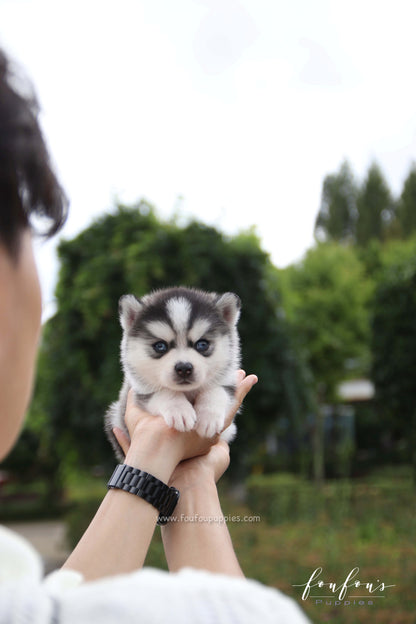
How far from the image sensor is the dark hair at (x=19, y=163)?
3.75 feet

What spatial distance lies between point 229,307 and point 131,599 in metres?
1.78

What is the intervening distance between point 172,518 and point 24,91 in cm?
148

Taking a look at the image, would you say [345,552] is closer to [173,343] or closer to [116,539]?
[173,343]

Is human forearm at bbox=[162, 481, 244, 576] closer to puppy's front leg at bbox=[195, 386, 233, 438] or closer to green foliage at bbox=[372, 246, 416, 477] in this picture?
puppy's front leg at bbox=[195, 386, 233, 438]

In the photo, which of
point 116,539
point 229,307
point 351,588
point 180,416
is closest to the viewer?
point 116,539

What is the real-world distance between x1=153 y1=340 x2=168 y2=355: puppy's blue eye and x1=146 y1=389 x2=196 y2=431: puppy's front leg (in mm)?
163

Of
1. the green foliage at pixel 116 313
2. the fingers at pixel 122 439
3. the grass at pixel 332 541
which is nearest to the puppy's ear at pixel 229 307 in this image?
the fingers at pixel 122 439

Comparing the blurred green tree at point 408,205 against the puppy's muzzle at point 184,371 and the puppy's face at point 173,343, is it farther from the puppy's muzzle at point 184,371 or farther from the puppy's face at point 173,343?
the puppy's muzzle at point 184,371

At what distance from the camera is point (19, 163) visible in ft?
3.82

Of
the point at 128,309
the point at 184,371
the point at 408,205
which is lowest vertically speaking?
the point at 184,371

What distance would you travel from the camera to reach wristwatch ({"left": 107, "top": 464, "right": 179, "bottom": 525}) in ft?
6.40

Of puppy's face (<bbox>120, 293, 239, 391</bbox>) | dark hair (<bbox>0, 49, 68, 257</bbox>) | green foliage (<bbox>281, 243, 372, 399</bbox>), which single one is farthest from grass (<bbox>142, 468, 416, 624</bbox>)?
green foliage (<bbox>281, 243, 372, 399</bbox>)

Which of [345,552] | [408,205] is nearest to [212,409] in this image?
[345,552]

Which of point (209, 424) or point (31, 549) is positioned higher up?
point (209, 424)
